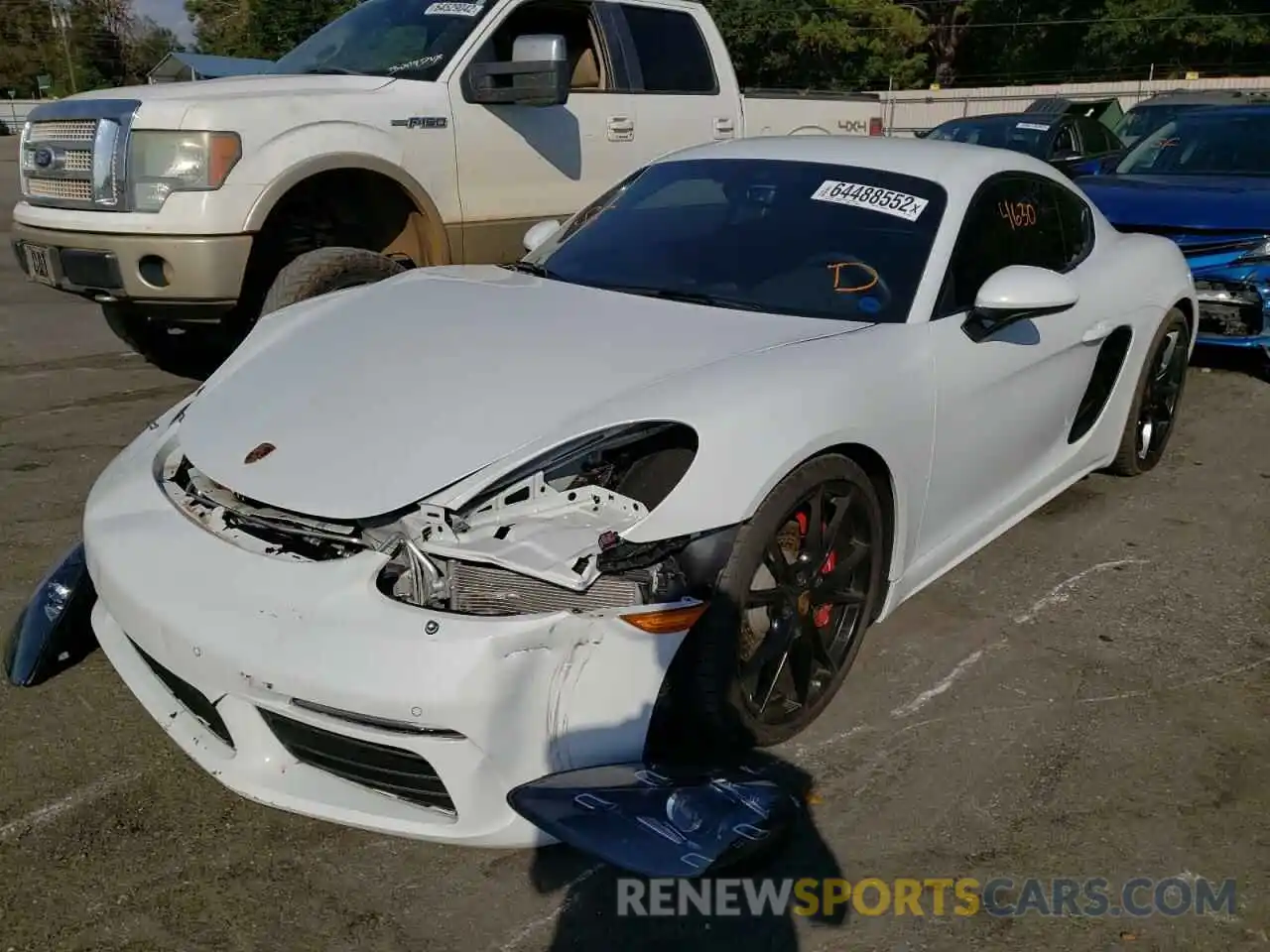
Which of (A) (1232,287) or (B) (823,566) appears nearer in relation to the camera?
(B) (823,566)

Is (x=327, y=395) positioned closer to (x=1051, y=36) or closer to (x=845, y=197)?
(x=845, y=197)

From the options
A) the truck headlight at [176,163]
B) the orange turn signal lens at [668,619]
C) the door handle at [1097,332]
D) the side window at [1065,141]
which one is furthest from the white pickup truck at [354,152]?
the side window at [1065,141]

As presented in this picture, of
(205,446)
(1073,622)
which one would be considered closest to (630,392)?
(205,446)

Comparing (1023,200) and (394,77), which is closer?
(1023,200)

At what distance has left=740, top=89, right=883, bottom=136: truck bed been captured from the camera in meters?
7.25

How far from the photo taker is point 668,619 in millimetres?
2443

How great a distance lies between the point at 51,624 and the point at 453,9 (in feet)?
13.3

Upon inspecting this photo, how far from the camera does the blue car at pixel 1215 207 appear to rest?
614 centimetres

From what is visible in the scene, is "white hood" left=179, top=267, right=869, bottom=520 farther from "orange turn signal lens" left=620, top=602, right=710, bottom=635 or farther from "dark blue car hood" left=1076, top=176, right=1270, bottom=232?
"dark blue car hood" left=1076, top=176, right=1270, bottom=232

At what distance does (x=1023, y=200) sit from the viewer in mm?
4055

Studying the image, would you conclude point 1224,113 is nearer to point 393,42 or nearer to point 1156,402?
point 1156,402

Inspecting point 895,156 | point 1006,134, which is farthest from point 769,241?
point 1006,134

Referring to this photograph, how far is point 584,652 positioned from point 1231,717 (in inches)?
78.0

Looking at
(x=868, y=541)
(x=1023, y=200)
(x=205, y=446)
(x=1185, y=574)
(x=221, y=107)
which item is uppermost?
(x=221, y=107)
